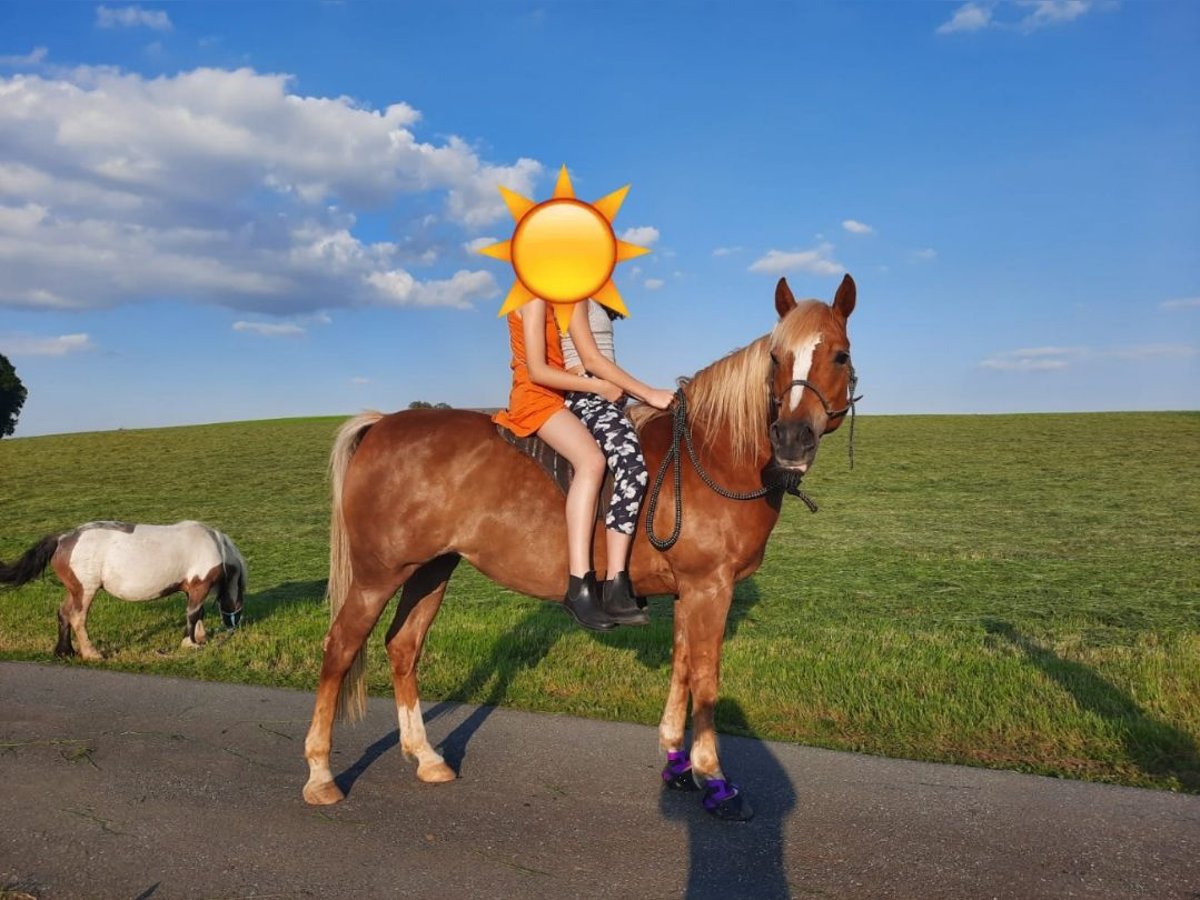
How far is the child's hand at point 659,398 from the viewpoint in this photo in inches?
201

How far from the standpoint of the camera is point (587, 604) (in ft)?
16.3

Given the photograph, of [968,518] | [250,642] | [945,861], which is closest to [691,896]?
[945,861]

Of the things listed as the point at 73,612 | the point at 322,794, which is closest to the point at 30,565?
the point at 73,612

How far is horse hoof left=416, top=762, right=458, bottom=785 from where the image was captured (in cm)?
527

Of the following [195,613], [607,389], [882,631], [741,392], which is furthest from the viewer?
[882,631]

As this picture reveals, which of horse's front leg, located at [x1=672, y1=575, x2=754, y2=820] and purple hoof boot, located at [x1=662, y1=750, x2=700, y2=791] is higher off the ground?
horse's front leg, located at [x1=672, y1=575, x2=754, y2=820]

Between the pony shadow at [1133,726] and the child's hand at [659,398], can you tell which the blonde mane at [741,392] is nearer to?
the child's hand at [659,398]

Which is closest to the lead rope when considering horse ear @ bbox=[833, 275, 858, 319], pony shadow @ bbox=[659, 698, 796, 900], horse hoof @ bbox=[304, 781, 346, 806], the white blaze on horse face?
the white blaze on horse face

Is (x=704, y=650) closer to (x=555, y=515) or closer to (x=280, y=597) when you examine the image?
(x=555, y=515)

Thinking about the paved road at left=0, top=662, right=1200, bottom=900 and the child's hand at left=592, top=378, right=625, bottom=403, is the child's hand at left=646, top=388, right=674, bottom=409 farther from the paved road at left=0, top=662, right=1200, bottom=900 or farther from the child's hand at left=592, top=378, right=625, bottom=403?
the paved road at left=0, top=662, right=1200, bottom=900

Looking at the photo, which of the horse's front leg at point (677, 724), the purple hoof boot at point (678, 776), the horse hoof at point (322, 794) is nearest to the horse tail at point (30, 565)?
the horse hoof at point (322, 794)

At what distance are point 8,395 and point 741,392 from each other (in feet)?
257

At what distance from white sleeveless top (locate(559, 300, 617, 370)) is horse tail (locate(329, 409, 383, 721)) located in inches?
56.6

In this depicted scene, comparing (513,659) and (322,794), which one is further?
(513,659)
